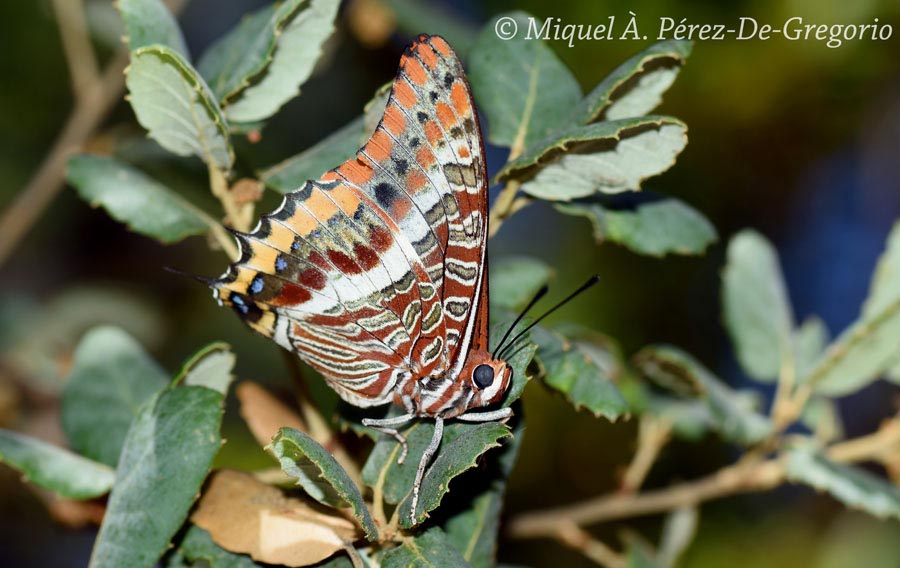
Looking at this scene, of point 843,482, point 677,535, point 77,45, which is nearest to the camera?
point 843,482

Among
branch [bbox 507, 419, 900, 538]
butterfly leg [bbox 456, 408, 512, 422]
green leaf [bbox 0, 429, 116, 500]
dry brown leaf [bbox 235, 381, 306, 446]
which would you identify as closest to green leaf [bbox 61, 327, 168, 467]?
green leaf [bbox 0, 429, 116, 500]

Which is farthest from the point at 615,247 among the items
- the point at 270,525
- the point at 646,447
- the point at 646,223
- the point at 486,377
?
the point at 270,525

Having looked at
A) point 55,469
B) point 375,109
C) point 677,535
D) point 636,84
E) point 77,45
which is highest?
point 636,84

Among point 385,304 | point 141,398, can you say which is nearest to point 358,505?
point 385,304

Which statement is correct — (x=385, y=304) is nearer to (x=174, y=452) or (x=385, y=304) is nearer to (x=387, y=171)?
(x=387, y=171)

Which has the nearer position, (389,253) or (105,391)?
(389,253)

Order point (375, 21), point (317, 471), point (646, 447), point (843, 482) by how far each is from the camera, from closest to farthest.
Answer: point (317, 471)
point (843, 482)
point (646, 447)
point (375, 21)

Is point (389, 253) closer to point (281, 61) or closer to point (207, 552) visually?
point (281, 61)

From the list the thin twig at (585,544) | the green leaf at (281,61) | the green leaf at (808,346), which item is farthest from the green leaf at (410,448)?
the green leaf at (808,346)
